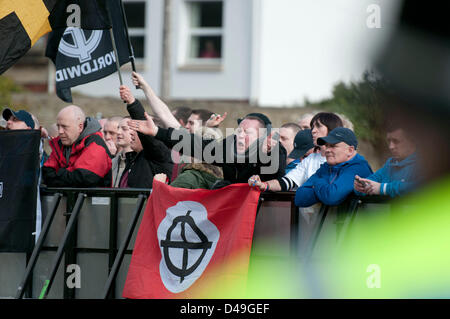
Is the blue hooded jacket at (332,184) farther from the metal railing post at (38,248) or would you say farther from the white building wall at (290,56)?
the white building wall at (290,56)

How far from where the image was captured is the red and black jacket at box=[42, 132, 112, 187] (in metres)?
5.76

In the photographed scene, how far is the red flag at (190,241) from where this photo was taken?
15.4ft

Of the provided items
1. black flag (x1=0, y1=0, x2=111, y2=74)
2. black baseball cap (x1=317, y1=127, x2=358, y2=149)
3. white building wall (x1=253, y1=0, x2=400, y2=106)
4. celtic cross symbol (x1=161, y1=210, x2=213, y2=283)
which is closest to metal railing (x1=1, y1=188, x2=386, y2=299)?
celtic cross symbol (x1=161, y1=210, x2=213, y2=283)

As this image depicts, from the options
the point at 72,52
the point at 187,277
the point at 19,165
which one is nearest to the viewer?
the point at 187,277

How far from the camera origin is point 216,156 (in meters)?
5.04

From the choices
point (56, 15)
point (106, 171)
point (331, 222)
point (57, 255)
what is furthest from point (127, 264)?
point (56, 15)

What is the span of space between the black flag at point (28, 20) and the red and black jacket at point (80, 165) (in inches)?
36.4

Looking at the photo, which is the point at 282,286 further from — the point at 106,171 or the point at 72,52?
the point at 72,52

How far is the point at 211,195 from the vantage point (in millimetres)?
4953

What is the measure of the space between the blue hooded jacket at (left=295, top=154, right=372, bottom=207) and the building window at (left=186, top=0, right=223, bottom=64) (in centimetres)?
1497

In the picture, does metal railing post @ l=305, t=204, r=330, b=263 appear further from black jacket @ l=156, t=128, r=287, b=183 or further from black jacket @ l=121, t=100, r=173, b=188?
black jacket @ l=121, t=100, r=173, b=188

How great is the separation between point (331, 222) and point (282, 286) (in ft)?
1.93

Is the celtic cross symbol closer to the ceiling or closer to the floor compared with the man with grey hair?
closer to the floor
